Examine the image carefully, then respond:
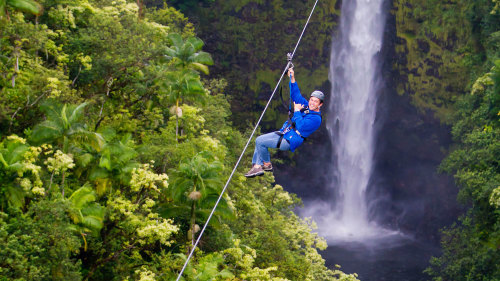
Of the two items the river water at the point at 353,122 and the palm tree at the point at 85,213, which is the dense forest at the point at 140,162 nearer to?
the palm tree at the point at 85,213

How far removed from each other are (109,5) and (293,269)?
12.7 m

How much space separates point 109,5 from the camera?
79.7 feet

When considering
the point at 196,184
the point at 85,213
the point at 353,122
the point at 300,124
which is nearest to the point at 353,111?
the point at 353,122

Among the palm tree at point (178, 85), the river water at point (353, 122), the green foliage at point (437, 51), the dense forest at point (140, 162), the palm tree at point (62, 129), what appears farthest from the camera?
the river water at point (353, 122)

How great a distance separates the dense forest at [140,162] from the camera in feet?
48.3

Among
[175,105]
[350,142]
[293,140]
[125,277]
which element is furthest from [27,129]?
[350,142]

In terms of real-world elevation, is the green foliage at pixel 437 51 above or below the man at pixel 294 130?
above

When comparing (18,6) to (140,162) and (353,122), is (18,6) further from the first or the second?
(353,122)

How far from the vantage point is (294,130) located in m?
11.3

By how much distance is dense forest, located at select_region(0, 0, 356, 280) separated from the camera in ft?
46.9

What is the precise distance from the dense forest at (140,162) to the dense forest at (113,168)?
0.17ft

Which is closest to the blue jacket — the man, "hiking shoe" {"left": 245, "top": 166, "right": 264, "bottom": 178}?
the man

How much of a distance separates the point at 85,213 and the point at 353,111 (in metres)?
28.5

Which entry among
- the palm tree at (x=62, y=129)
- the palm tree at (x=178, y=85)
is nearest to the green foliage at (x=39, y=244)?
the palm tree at (x=62, y=129)
